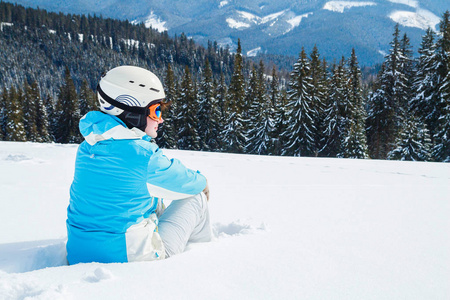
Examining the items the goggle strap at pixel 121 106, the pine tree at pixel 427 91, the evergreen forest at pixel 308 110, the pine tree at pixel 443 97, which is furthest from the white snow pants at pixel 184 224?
the pine tree at pixel 427 91

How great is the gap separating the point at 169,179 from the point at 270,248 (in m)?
1.07

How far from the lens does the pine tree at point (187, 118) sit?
4006cm

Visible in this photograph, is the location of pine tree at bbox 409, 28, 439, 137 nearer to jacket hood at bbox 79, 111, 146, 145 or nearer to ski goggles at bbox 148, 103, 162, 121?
ski goggles at bbox 148, 103, 162, 121

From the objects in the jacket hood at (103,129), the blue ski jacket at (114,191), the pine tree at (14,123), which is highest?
the jacket hood at (103,129)

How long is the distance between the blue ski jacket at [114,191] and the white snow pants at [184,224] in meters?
0.19

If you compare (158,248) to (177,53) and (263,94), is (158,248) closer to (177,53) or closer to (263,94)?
(263,94)

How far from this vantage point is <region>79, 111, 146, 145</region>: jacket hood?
6.74 feet

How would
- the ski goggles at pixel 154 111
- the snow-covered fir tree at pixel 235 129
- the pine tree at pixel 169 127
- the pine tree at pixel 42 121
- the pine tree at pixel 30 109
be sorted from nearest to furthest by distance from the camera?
the ski goggles at pixel 154 111
the snow-covered fir tree at pixel 235 129
the pine tree at pixel 169 127
the pine tree at pixel 30 109
the pine tree at pixel 42 121

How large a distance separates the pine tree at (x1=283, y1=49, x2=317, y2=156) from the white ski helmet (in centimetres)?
2902

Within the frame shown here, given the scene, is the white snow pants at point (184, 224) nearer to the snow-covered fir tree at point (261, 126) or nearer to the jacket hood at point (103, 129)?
the jacket hood at point (103, 129)

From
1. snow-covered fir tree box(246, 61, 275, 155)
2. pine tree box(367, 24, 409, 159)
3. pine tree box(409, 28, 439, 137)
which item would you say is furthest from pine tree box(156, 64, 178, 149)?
pine tree box(409, 28, 439, 137)

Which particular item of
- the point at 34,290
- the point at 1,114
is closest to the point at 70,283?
the point at 34,290

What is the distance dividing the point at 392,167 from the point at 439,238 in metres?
5.97

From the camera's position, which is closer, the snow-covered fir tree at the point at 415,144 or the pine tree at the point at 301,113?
the snow-covered fir tree at the point at 415,144
